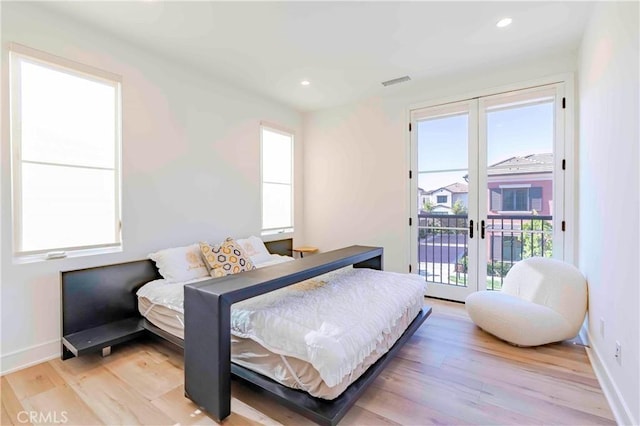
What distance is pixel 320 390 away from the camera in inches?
64.7

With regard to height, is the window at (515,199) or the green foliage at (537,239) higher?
the window at (515,199)

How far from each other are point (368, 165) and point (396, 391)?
3181 mm

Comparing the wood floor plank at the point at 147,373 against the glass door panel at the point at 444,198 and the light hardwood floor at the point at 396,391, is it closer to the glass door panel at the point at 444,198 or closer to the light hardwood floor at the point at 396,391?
the light hardwood floor at the point at 396,391

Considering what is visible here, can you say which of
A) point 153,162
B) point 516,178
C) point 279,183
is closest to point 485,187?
point 516,178

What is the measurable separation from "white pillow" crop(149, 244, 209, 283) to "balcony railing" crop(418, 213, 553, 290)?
2.89 meters

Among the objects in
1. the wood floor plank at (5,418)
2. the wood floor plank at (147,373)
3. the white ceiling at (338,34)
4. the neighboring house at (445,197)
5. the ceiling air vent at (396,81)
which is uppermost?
the ceiling air vent at (396,81)

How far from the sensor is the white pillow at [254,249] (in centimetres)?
375

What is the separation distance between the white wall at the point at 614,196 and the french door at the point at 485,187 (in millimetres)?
599

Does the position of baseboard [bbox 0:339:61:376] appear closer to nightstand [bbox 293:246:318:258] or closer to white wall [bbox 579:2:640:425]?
nightstand [bbox 293:246:318:258]

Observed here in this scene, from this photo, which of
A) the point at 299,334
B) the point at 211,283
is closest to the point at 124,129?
the point at 211,283

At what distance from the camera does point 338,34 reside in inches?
109

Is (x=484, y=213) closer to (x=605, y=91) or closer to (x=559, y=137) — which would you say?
(x=559, y=137)

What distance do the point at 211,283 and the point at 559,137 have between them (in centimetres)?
379

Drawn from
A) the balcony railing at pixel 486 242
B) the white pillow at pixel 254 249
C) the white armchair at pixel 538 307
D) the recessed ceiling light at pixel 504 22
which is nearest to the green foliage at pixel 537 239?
the balcony railing at pixel 486 242
